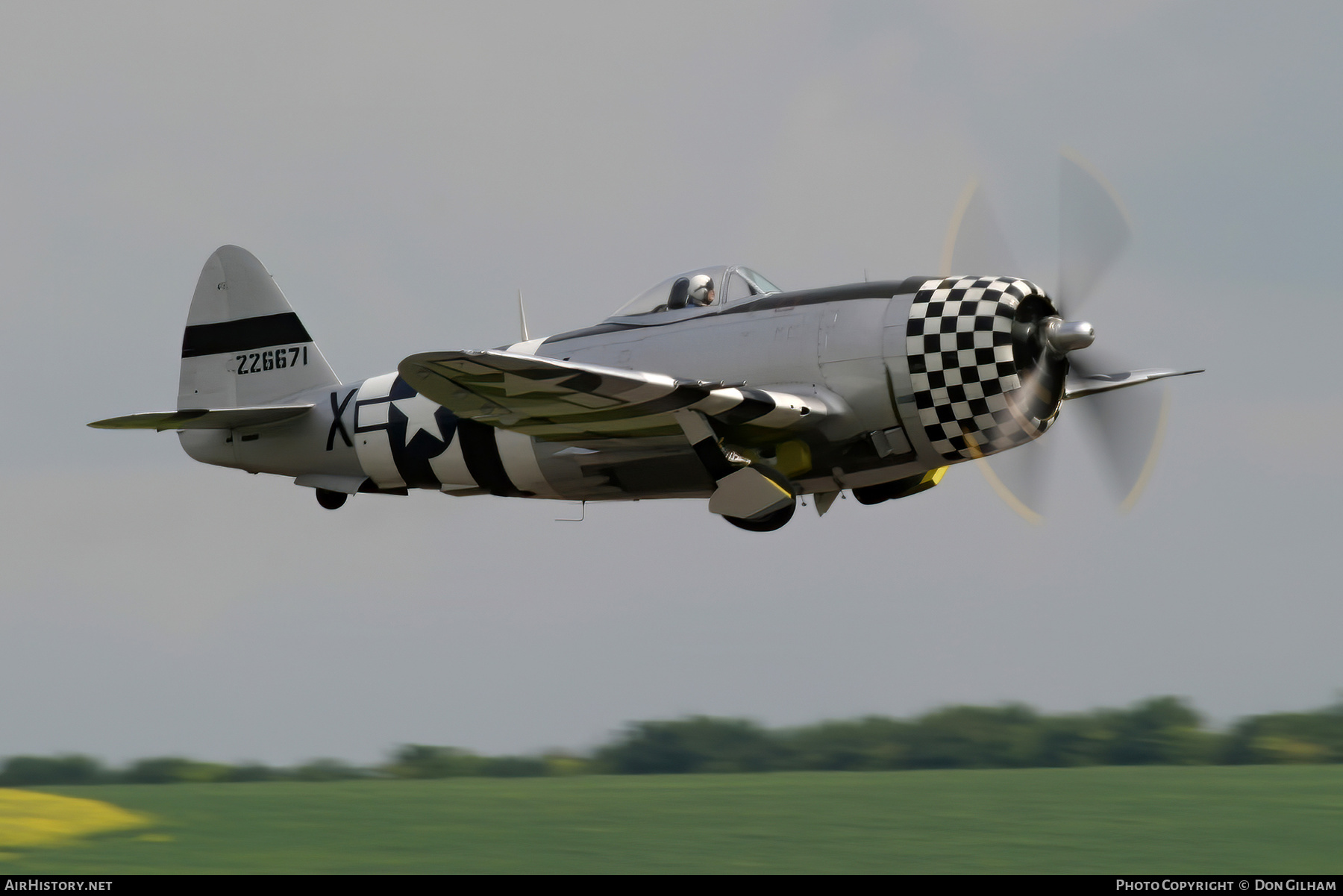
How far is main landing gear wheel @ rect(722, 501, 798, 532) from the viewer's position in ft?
40.4

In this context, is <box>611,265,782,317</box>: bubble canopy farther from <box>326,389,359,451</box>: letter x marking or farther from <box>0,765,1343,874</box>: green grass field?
<box>0,765,1343,874</box>: green grass field

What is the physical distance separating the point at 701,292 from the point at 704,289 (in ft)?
0.12

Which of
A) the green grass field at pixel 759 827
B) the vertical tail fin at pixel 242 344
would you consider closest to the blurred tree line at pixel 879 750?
the green grass field at pixel 759 827

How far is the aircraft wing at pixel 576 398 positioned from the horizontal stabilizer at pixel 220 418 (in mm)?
4202

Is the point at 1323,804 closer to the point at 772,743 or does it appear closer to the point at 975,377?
the point at 975,377

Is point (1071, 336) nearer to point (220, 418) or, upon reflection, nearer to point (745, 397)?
point (745, 397)

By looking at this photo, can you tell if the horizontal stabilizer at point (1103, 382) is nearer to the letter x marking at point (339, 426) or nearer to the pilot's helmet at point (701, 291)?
the pilot's helmet at point (701, 291)

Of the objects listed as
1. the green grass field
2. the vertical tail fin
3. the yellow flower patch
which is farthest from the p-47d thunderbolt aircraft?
the yellow flower patch

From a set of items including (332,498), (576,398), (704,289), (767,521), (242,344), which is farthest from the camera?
(242,344)

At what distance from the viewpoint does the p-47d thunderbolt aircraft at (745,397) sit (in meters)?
11.2

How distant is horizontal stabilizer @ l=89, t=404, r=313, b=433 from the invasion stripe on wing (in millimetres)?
1220

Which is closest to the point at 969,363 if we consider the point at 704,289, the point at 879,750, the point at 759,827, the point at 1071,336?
the point at 1071,336

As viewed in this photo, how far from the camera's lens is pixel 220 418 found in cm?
1502

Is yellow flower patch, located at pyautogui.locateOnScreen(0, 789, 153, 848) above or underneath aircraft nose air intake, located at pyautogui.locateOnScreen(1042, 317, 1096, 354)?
underneath
